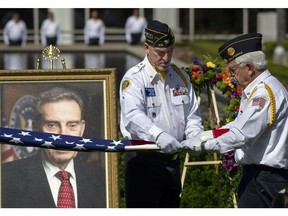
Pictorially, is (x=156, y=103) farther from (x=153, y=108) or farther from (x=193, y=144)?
(x=193, y=144)

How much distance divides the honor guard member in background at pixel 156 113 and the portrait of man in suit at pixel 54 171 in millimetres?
934

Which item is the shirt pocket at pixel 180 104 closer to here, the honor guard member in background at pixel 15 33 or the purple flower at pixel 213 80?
the purple flower at pixel 213 80

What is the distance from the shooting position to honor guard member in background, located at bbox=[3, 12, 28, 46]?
1673 inches

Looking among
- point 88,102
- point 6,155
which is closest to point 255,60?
point 88,102

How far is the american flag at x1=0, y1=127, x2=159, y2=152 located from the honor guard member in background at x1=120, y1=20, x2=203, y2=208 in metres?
0.12

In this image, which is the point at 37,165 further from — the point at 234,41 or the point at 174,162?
the point at 234,41

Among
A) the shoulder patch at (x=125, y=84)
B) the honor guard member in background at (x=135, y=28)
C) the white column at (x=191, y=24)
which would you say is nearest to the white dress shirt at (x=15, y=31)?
the honor guard member in background at (x=135, y=28)

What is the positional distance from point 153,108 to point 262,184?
1000mm

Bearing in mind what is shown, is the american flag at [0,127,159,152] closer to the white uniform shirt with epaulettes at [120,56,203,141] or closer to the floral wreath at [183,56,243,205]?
the white uniform shirt with epaulettes at [120,56,203,141]

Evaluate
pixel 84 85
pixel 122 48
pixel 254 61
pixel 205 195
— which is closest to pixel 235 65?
pixel 254 61

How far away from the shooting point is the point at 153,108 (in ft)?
22.0

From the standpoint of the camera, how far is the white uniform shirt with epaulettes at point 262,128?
19.4ft

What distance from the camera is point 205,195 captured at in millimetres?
9047
